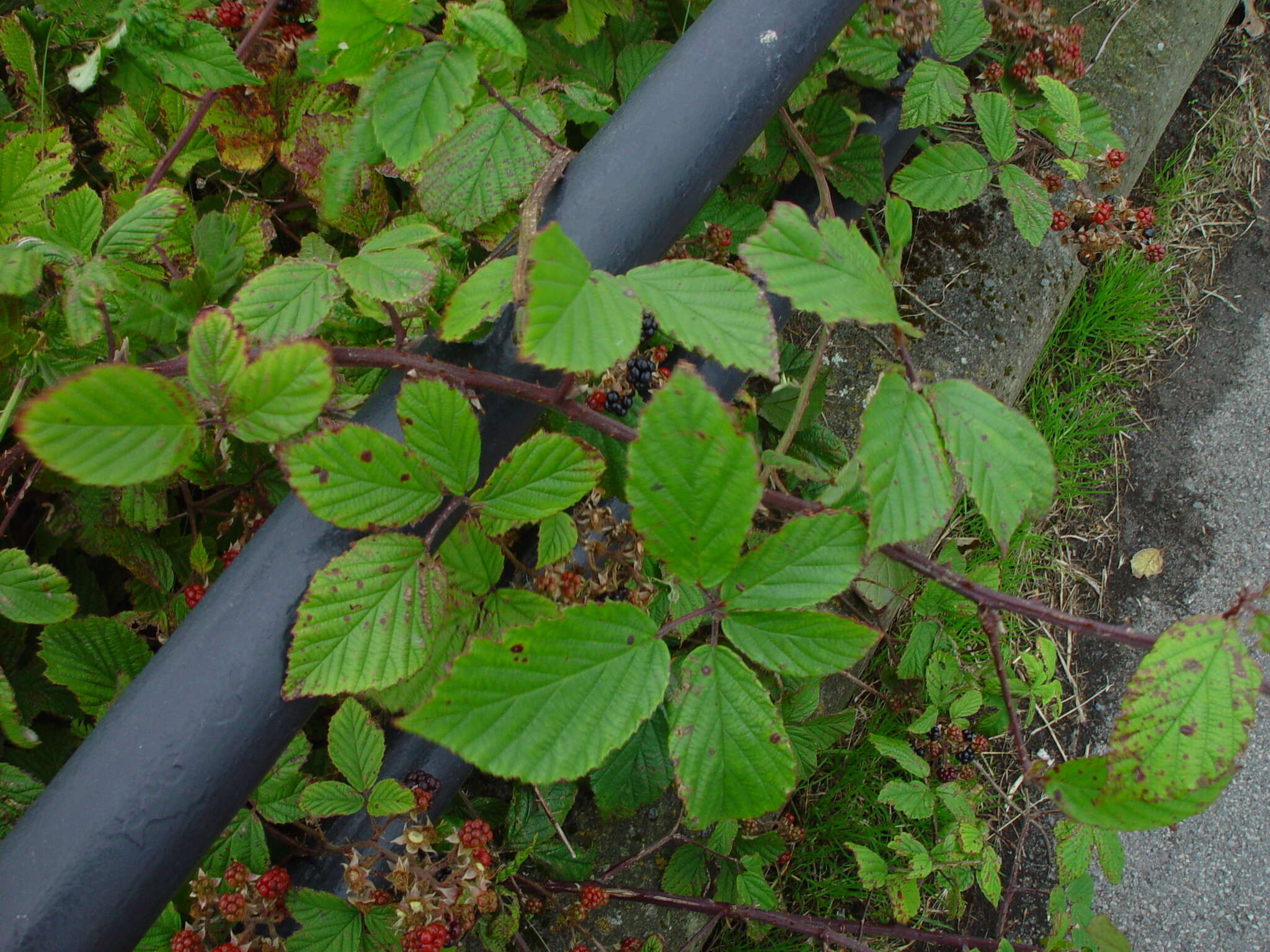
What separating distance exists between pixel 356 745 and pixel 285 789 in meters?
0.15

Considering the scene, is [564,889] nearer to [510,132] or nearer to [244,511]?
[244,511]

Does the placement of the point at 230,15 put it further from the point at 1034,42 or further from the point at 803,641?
the point at 1034,42

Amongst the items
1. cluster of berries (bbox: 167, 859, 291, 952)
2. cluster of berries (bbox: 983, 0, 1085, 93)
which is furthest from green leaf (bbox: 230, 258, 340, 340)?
cluster of berries (bbox: 983, 0, 1085, 93)

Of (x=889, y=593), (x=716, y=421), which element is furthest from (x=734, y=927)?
(x=716, y=421)

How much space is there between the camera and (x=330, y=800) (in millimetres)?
964

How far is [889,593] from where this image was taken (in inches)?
61.8

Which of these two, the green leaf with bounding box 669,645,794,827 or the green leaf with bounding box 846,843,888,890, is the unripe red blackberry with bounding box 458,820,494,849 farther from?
the green leaf with bounding box 846,843,888,890

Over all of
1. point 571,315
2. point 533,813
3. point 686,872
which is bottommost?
point 686,872

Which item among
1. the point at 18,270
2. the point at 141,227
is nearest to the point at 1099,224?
the point at 141,227

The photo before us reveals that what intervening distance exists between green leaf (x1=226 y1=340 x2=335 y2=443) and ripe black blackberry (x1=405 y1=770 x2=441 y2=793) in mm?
515

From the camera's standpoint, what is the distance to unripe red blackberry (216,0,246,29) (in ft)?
3.92

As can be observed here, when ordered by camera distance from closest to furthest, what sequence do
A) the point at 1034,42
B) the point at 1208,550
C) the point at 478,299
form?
the point at 478,299 → the point at 1034,42 → the point at 1208,550

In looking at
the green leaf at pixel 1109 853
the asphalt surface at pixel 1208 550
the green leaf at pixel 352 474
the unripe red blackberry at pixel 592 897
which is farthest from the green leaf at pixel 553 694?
the asphalt surface at pixel 1208 550

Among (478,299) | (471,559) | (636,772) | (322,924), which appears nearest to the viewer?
(478,299)
